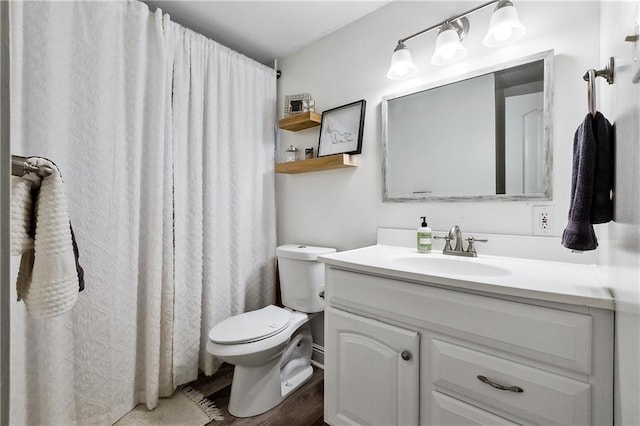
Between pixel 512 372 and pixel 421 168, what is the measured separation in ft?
3.19

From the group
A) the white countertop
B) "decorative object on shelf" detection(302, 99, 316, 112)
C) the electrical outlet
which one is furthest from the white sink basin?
"decorative object on shelf" detection(302, 99, 316, 112)

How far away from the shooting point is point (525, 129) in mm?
1188

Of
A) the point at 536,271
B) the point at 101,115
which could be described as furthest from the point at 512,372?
the point at 101,115

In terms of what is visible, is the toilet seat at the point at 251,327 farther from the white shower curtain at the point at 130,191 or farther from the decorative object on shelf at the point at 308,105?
the decorative object on shelf at the point at 308,105

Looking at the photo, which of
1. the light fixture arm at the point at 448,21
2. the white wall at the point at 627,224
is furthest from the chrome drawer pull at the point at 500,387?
the light fixture arm at the point at 448,21

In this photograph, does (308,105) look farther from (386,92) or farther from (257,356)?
(257,356)

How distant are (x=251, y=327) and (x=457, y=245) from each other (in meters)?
1.10

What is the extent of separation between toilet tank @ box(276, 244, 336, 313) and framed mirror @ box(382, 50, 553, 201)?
585mm

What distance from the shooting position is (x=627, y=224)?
530 millimetres

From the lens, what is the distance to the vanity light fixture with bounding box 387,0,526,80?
112 cm

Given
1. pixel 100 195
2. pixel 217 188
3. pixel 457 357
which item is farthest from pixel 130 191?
pixel 457 357

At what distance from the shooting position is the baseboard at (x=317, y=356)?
6.12ft

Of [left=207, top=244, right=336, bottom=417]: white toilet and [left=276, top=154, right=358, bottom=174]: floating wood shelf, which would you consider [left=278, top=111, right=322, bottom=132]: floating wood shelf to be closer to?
[left=276, top=154, right=358, bottom=174]: floating wood shelf

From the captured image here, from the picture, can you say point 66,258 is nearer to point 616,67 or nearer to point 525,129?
point 616,67
